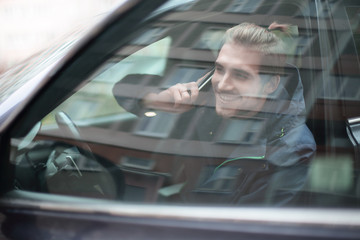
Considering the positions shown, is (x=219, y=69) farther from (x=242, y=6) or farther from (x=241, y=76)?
(x=242, y=6)

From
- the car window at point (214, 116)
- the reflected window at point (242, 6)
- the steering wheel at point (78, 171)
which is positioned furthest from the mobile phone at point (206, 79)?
the steering wheel at point (78, 171)

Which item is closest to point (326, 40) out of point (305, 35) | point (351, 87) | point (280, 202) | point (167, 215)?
point (305, 35)

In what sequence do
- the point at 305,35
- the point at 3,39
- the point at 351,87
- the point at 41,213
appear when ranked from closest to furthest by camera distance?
the point at 41,213 < the point at 351,87 < the point at 305,35 < the point at 3,39

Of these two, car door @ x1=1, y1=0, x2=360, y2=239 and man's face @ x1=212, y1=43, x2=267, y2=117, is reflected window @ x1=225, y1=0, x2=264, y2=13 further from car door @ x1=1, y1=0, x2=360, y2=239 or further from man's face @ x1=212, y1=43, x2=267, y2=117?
man's face @ x1=212, y1=43, x2=267, y2=117

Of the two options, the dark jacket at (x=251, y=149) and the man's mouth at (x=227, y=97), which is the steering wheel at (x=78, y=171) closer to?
the dark jacket at (x=251, y=149)

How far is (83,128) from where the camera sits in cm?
150

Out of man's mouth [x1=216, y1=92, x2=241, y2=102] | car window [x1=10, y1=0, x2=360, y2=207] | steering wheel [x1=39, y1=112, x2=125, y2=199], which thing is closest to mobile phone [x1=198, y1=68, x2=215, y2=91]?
car window [x1=10, y1=0, x2=360, y2=207]

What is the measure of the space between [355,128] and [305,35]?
1.41 feet

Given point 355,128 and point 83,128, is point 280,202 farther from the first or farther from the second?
point 83,128

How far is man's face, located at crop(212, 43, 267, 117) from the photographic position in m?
1.59

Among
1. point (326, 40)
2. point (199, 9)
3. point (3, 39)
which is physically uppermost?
point (199, 9)

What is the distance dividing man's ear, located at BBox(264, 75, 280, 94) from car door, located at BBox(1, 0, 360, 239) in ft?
0.12

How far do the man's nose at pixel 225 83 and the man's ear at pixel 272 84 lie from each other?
0.14 metres

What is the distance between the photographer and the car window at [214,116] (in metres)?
1.27
